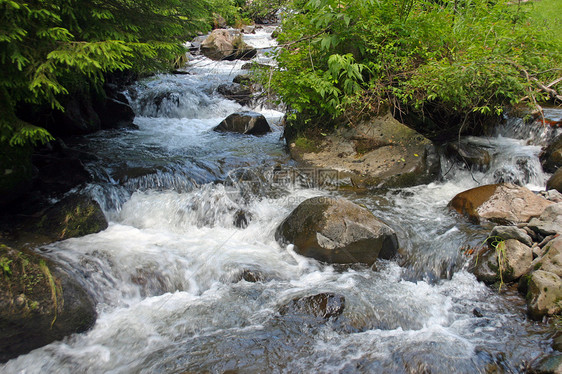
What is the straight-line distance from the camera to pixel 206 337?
3807 mm

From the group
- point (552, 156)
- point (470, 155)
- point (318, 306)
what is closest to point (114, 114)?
point (318, 306)

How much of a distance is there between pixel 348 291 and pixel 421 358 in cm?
126

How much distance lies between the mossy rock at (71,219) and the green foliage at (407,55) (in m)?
3.79

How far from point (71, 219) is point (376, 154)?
5.79m

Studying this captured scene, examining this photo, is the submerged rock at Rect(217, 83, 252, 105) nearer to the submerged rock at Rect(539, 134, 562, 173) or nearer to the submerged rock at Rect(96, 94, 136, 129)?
the submerged rock at Rect(96, 94, 136, 129)

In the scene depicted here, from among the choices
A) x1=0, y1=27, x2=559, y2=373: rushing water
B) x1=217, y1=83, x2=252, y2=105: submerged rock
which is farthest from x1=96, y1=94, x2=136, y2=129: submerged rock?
x1=217, y1=83, x2=252, y2=105: submerged rock

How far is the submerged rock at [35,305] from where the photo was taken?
3.46 metres

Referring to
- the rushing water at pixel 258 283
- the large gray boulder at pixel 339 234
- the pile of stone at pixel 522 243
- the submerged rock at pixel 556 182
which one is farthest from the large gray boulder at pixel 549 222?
the large gray boulder at pixel 339 234

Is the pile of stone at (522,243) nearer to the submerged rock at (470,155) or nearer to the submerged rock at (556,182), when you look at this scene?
the submerged rock at (556,182)

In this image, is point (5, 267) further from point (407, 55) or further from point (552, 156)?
point (552, 156)

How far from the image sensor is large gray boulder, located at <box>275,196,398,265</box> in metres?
5.16

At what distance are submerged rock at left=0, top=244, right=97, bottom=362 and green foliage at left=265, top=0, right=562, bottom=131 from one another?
4.67m

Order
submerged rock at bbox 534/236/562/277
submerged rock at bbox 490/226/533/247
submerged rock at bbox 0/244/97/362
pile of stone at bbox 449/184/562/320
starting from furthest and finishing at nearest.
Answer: submerged rock at bbox 490/226/533/247
submerged rock at bbox 534/236/562/277
pile of stone at bbox 449/184/562/320
submerged rock at bbox 0/244/97/362

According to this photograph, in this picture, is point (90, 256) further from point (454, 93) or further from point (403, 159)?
point (454, 93)
